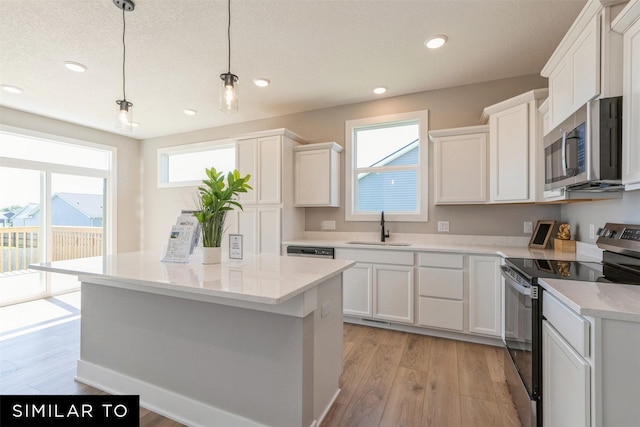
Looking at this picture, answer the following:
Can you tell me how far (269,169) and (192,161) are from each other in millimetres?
2245

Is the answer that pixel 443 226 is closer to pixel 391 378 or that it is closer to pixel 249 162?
pixel 391 378

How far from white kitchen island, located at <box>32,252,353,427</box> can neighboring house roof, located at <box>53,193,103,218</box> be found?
11.5ft

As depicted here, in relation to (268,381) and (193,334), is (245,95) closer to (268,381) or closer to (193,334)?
(193,334)

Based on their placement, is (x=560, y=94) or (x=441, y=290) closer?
(x=560, y=94)

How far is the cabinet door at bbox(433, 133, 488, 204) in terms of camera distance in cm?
301

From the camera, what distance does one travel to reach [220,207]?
6.31 feet

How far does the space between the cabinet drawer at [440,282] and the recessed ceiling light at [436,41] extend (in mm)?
2062

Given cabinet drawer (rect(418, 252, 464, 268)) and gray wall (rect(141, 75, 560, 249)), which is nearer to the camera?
cabinet drawer (rect(418, 252, 464, 268))

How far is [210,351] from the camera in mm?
1650

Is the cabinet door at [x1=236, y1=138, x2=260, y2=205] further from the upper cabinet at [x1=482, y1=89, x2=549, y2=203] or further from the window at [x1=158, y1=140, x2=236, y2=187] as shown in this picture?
the upper cabinet at [x1=482, y1=89, x2=549, y2=203]

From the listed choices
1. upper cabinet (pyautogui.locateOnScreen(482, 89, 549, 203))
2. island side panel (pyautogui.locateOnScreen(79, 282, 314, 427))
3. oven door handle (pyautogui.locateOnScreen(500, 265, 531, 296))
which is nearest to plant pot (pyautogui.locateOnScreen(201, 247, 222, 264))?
island side panel (pyautogui.locateOnScreen(79, 282, 314, 427))

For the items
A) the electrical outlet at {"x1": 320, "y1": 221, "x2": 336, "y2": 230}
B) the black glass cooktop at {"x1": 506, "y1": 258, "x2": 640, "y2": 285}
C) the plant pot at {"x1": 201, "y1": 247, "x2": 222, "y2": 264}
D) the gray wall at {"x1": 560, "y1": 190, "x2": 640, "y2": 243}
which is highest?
the gray wall at {"x1": 560, "y1": 190, "x2": 640, "y2": 243}

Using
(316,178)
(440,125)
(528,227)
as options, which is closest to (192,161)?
(316,178)

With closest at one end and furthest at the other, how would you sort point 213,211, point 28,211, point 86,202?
point 213,211, point 28,211, point 86,202
